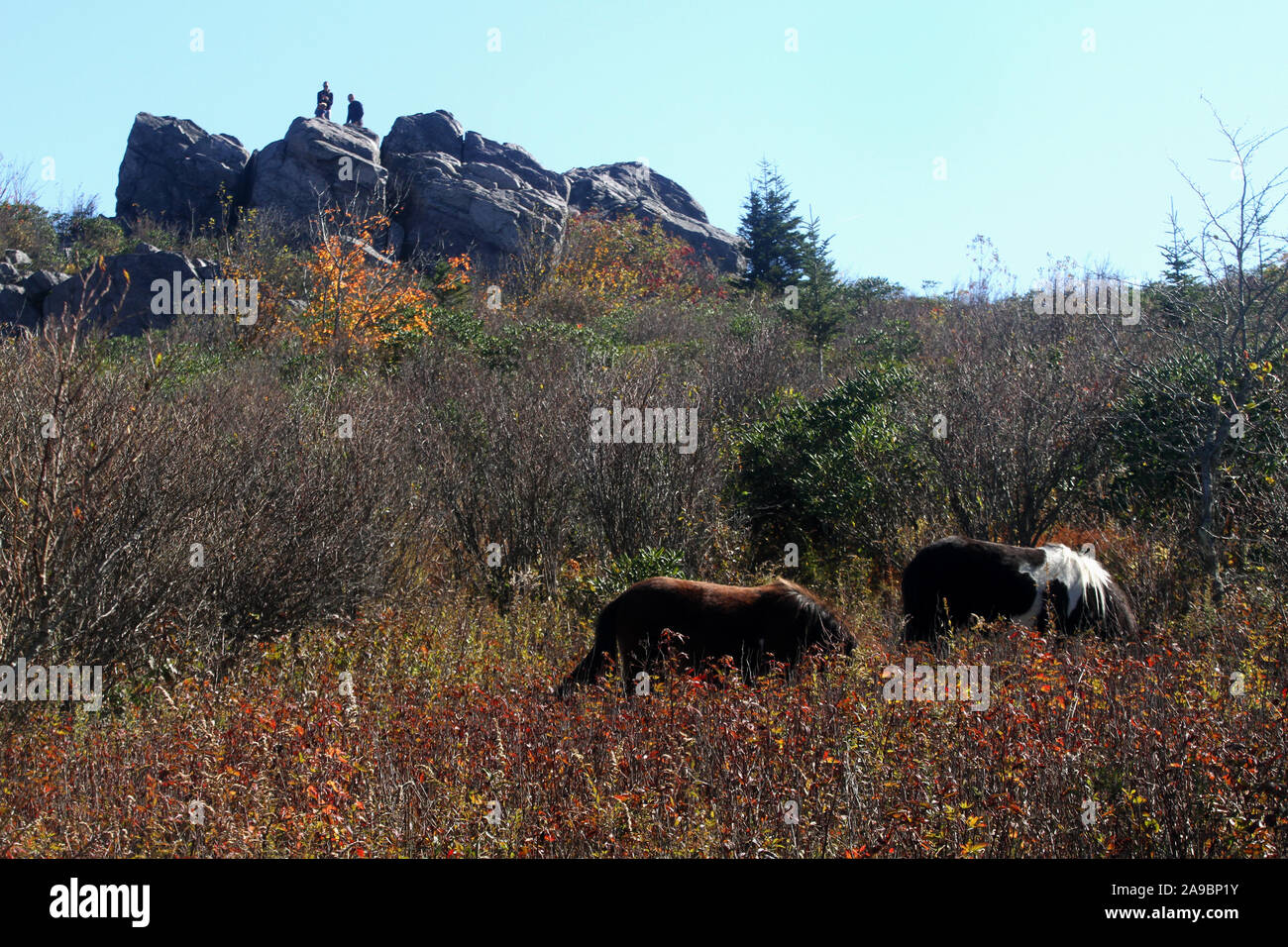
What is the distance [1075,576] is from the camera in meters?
7.96

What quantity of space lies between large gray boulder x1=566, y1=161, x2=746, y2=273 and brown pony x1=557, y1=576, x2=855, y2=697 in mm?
42565

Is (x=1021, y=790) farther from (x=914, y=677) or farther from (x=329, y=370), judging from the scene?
(x=329, y=370)

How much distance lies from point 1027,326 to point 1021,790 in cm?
1759

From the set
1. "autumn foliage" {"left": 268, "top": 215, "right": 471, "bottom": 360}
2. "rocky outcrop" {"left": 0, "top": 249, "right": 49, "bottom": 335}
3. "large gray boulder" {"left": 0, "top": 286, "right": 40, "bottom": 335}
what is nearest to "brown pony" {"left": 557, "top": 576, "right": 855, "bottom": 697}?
"autumn foliage" {"left": 268, "top": 215, "right": 471, "bottom": 360}

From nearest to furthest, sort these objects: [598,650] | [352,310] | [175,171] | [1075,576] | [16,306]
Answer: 1. [598,650]
2. [1075,576]
3. [352,310]
4. [16,306]
5. [175,171]

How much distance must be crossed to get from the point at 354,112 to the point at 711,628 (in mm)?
41564

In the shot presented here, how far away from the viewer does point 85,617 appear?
7.27m

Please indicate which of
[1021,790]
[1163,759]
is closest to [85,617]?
[1021,790]

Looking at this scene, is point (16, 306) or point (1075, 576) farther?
point (16, 306)

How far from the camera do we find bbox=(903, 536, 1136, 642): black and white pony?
25.9ft

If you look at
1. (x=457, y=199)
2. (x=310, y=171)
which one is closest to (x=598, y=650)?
(x=457, y=199)

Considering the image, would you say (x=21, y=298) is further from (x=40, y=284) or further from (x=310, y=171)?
(x=310, y=171)

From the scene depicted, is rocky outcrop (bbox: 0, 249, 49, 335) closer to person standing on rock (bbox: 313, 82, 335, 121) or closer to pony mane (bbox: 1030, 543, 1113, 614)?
person standing on rock (bbox: 313, 82, 335, 121)
